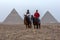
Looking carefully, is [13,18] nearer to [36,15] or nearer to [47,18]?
[47,18]

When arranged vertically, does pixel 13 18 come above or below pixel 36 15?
above

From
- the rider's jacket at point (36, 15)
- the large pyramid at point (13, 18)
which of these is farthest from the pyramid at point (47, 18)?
the rider's jacket at point (36, 15)

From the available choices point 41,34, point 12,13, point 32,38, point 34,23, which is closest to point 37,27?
point 34,23

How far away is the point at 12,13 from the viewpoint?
2584 inches

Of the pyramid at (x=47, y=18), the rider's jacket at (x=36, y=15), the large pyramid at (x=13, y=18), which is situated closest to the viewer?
the rider's jacket at (x=36, y=15)

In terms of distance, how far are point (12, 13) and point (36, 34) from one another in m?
45.6

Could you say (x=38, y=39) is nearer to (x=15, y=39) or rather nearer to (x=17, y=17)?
(x=15, y=39)

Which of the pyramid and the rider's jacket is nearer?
the rider's jacket

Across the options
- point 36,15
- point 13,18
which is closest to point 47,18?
point 13,18

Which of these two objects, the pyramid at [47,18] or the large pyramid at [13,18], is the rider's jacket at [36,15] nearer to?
the pyramid at [47,18]

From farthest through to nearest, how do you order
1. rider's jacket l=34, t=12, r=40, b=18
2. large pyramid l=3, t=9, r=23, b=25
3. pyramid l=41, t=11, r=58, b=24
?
large pyramid l=3, t=9, r=23, b=25, pyramid l=41, t=11, r=58, b=24, rider's jacket l=34, t=12, r=40, b=18

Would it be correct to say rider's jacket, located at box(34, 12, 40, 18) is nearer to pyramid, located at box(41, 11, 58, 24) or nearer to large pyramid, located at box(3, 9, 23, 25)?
pyramid, located at box(41, 11, 58, 24)

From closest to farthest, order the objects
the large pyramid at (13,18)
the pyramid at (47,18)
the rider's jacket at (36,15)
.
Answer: the rider's jacket at (36,15)
the pyramid at (47,18)
the large pyramid at (13,18)

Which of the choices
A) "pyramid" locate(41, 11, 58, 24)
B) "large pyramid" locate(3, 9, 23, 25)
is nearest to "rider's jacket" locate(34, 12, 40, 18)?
"pyramid" locate(41, 11, 58, 24)
